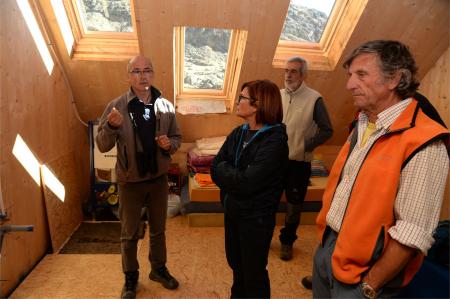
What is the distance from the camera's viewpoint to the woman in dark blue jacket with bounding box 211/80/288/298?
5.44 ft

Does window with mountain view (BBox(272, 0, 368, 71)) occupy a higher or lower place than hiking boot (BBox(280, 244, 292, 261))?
higher

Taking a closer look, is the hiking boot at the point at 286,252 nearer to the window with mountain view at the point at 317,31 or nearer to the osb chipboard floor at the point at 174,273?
the osb chipboard floor at the point at 174,273

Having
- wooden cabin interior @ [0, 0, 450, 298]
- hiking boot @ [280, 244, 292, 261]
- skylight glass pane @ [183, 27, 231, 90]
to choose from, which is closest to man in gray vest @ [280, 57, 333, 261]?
hiking boot @ [280, 244, 292, 261]

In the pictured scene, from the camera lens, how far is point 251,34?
2787 millimetres

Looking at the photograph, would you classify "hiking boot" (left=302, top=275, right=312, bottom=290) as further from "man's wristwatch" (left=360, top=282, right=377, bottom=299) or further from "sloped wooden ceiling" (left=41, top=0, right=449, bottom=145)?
"sloped wooden ceiling" (left=41, top=0, right=449, bottom=145)

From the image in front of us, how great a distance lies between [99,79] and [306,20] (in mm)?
2123

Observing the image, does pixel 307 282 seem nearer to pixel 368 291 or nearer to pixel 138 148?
pixel 368 291

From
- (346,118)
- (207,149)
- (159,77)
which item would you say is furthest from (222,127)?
(346,118)

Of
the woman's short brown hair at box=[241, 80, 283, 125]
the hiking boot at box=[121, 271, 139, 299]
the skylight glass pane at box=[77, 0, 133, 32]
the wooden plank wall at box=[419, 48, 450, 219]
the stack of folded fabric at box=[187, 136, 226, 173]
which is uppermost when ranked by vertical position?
the skylight glass pane at box=[77, 0, 133, 32]

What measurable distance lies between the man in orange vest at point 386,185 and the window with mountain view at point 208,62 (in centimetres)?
193

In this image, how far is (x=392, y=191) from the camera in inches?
42.1

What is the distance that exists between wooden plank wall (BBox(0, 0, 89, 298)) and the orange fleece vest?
2.13 m

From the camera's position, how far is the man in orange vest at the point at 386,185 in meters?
1.04

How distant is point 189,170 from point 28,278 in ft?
6.24
